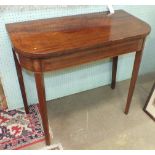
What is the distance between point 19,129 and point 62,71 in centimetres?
54

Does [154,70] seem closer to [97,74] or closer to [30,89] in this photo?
[97,74]

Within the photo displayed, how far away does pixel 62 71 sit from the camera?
1686mm

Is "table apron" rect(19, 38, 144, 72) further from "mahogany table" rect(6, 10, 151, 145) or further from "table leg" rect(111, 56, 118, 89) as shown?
"table leg" rect(111, 56, 118, 89)

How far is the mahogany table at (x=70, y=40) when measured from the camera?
1.05 m

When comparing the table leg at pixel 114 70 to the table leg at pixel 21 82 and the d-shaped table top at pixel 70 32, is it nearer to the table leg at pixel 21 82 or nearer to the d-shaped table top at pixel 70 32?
the d-shaped table top at pixel 70 32

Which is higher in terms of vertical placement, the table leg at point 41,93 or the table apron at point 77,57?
the table apron at point 77,57

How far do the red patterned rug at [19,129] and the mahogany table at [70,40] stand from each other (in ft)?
0.51

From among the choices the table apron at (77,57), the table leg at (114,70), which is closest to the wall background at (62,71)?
the table leg at (114,70)

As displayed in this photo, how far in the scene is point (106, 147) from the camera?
1435mm

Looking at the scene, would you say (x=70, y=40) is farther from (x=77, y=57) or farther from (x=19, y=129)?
(x=19, y=129)

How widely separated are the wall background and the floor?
0.11m

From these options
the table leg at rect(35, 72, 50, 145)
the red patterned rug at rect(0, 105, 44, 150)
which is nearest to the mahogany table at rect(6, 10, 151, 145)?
the table leg at rect(35, 72, 50, 145)

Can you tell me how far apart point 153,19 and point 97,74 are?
2.17 feet

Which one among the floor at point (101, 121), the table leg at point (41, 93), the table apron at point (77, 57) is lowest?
the floor at point (101, 121)
